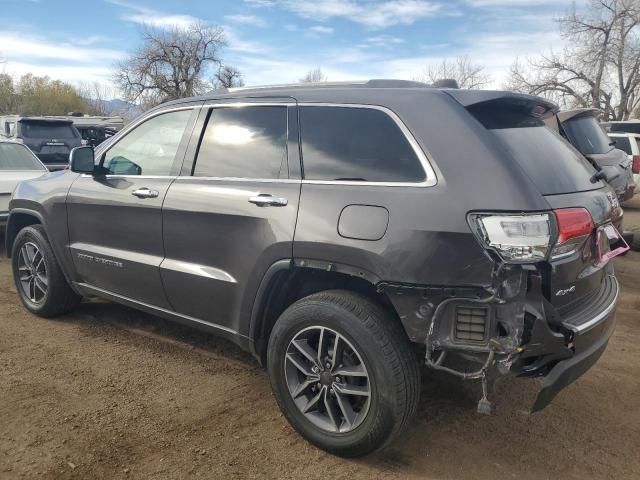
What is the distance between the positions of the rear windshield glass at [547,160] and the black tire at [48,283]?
12.1ft

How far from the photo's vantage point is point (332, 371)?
2863 millimetres

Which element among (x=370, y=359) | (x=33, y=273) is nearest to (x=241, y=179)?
(x=370, y=359)

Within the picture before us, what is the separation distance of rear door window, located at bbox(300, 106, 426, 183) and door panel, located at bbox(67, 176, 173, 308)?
110cm

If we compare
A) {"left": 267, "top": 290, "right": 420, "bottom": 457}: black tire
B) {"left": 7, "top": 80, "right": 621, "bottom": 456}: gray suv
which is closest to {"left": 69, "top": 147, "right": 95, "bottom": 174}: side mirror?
{"left": 7, "top": 80, "right": 621, "bottom": 456}: gray suv

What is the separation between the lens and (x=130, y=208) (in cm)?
384

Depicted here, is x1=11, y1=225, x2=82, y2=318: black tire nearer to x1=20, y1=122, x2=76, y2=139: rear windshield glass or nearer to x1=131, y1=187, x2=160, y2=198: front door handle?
x1=131, y1=187, x2=160, y2=198: front door handle

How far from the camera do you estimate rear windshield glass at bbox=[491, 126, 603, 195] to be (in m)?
2.65

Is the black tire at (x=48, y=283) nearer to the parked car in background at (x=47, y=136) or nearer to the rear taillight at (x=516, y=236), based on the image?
the rear taillight at (x=516, y=236)

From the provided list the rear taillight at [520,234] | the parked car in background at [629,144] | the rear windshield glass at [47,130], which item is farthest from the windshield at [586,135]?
the rear windshield glass at [47,130]

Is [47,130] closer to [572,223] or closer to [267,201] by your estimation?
[267,201]

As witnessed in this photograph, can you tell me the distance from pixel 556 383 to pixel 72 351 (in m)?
3.36

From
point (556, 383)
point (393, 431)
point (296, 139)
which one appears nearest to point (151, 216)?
point (296, 139)

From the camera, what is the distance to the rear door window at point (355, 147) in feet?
9.05

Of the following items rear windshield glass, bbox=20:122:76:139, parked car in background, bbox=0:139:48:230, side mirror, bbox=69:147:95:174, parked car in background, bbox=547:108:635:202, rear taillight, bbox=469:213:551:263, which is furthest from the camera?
rear windshield glass, bbox=20:122:76:139
